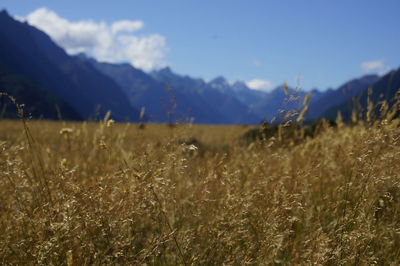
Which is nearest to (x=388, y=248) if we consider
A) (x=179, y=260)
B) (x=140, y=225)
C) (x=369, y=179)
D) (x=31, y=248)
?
(x=369, y=179)

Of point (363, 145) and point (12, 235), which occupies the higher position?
point (363, 145)

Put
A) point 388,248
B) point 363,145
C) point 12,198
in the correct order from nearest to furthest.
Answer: point 363,145 < point 388,248 < point 12,198

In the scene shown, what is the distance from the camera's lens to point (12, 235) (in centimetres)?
240

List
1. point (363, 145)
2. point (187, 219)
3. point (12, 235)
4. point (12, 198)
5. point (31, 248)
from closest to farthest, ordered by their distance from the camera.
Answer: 1. point (31, 248)
2. point (363, 145)
3. point (12, 235)
4. point (12, 198)
5. point (187, 219)

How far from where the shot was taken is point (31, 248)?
199 centimetres

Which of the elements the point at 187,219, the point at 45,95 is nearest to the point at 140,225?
the point at 187,219

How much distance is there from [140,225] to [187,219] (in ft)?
1.50

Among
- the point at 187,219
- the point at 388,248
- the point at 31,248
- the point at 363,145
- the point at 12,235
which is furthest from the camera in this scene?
the point at 187,219

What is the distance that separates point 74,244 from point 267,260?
1.01 meters

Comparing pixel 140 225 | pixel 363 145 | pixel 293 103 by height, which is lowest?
pixel 140 225

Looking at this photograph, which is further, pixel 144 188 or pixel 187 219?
pixel 187 219

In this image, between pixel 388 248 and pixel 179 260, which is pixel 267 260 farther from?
pixel 388 248

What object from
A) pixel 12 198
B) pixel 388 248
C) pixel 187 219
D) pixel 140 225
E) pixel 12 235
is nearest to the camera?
pixel 12 235

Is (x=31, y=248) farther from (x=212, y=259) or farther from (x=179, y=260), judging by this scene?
(x=212, y=259)
